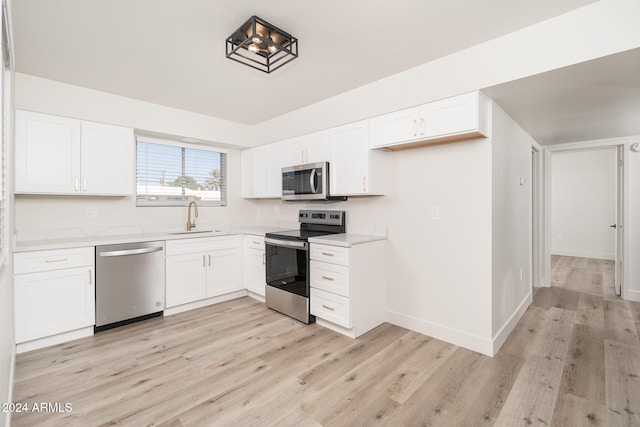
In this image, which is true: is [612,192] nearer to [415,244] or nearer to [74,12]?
[415,244]

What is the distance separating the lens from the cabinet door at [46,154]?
109 inches

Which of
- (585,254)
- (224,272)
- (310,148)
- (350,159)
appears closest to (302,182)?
(310,148)

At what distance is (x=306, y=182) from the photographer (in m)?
3.60

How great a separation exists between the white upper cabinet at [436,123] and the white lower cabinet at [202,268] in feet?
7.56

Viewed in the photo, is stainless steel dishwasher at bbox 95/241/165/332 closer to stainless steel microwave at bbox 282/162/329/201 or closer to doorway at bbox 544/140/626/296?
stainless steel microwave at bbox 282/162/329/201

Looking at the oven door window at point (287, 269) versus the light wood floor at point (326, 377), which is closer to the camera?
the light wood floor at point (326, 377)

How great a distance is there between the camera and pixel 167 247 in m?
3.36

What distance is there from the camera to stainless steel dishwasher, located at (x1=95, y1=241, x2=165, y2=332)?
9.59ft

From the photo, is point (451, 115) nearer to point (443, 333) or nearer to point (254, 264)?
point (443, 333)

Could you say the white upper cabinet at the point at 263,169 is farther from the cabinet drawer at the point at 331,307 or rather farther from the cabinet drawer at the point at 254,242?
the cabinet drawer at the point at 331,307

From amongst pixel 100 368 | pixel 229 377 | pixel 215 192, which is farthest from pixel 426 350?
pixel 215 192

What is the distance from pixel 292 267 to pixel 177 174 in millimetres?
2194

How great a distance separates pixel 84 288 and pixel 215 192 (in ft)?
6.99

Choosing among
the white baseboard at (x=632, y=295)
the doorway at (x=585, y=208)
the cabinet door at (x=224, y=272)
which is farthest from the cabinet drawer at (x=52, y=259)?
the doorway at (x=585, y=208)
